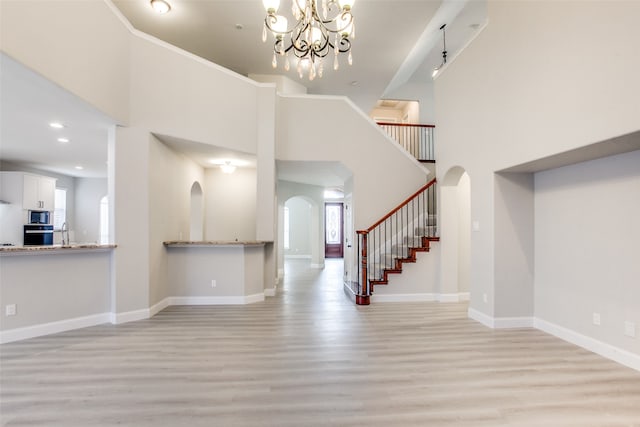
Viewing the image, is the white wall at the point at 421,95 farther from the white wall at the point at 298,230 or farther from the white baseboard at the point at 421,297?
the white baseboard at the point at 421,297

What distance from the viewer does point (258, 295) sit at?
550cm

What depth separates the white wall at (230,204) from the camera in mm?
7395

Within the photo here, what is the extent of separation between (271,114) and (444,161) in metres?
3.22

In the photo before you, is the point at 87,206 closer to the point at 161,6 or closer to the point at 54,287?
the point at 54,287

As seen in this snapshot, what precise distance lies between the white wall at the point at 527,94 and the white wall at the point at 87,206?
9.20 metres

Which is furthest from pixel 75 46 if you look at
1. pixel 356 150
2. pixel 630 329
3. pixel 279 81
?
pixel 630 329

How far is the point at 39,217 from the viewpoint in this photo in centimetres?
671

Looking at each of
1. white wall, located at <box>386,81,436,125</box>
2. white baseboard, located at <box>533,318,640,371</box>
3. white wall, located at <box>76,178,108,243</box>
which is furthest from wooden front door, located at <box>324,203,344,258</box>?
white baseboard, located at <box>533,318,640,371</box>

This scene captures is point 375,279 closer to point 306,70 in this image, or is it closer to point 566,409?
point 566,409

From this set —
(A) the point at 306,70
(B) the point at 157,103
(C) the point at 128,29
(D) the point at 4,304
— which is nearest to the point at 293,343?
(D) the point at 4,304

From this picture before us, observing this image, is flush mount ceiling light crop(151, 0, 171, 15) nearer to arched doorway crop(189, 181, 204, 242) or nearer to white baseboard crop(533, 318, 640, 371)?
arched doorway crop(189, 181, 204, 242)

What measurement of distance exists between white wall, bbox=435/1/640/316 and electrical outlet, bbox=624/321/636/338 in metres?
0.73

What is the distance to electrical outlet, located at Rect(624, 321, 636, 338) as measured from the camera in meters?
2.94

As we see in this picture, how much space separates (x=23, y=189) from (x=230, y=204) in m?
4.09
